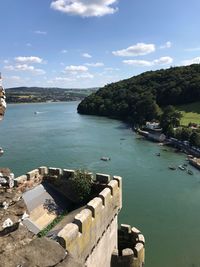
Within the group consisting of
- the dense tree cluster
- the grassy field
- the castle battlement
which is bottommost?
the dense tree cluster

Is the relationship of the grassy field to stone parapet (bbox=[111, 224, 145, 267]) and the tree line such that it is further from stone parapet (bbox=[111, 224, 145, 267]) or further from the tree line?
stone parapet (bbox=[111, 224, 145, 267])

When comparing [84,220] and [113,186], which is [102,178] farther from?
[84,220]

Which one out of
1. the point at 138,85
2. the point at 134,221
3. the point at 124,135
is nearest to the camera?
the point at 134,221

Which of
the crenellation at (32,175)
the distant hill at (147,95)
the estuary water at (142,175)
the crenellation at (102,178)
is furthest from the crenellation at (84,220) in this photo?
the distant hill at (147,95)

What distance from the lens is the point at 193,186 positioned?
47719 mm

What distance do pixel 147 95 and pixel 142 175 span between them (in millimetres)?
81594

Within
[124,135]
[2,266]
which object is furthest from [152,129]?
[2,266]

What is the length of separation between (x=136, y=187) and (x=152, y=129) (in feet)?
172

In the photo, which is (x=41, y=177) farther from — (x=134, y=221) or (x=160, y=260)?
(x=134, y=221)

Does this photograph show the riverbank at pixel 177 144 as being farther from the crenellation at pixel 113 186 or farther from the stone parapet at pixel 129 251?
the crenellation at pixel 113 186

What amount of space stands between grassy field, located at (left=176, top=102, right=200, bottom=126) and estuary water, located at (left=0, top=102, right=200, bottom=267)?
17.4 meters

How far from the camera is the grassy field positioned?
9875 cm

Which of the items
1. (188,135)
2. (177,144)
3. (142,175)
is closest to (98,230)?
(142,175)

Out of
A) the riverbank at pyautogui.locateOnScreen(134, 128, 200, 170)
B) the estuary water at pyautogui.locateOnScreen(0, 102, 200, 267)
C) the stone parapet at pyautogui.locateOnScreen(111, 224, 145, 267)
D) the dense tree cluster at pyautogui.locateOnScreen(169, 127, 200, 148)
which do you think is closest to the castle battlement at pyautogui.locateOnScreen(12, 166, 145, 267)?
the stone parapet at pyautogui.locateOnScreen(111, 224, 145, 267)
